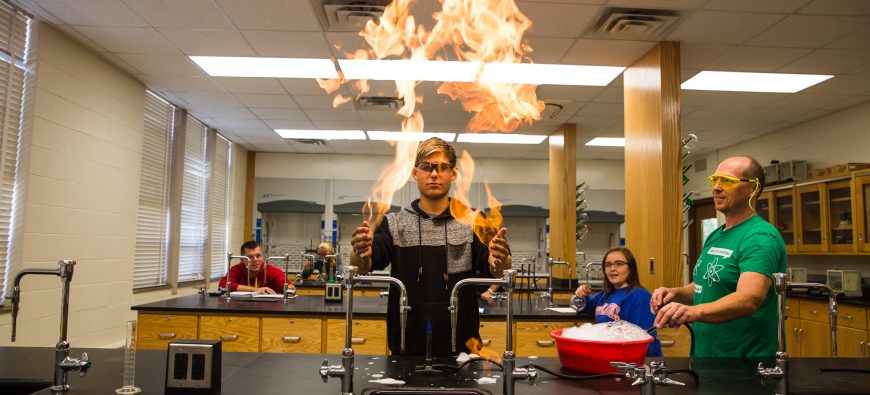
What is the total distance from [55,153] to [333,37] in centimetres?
251

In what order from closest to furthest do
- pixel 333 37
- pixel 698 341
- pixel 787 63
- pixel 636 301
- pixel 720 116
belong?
pixel 698 341, pixel 636 301, pixel 333 37, pixel 787 63, pixel 720 116

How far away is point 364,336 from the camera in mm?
4242

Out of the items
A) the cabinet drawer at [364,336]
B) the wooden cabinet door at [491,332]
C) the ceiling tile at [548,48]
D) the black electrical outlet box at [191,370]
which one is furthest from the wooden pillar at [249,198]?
the black electrical outlet box at [191,370]

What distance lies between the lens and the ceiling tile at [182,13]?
13.2 ft

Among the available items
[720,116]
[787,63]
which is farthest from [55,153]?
[720,116]

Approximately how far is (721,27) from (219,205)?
750 centimetres

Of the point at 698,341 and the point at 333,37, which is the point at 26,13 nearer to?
the point at 333,37

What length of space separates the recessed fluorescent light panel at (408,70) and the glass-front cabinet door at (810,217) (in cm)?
435

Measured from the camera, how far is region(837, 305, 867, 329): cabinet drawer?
5.19 metres

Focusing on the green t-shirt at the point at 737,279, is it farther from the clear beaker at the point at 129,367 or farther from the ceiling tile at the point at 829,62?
the ceiling tile at the point at 829,62

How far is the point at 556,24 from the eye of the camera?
4262 millimetres

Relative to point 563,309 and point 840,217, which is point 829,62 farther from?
point 563,309

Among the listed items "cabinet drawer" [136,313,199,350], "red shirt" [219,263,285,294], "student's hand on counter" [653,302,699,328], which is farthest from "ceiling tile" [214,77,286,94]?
"student's hand on counter" [653,302,699,328]

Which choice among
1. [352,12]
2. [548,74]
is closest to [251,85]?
[352,12]
